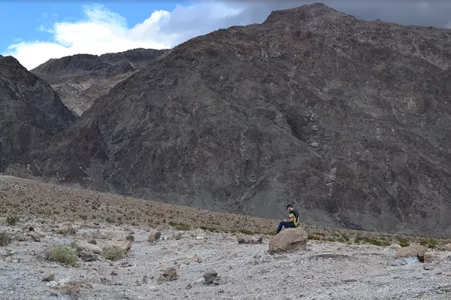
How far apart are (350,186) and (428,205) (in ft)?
41.4

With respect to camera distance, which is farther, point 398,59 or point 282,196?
point 398,59

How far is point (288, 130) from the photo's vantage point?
107 meters

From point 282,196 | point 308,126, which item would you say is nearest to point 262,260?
point 282,196

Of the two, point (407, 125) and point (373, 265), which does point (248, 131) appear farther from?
point (373, 265)

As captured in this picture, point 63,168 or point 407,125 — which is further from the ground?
point 407,125

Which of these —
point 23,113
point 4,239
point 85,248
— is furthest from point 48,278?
point 23,113

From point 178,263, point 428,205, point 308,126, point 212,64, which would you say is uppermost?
point 212,64

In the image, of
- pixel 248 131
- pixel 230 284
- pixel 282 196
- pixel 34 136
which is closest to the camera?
pixel 230 284

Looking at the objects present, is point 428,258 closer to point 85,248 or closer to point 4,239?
point 85,248

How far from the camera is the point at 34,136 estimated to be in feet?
397

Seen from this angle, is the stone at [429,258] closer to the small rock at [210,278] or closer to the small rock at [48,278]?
the small rock at [210,278]

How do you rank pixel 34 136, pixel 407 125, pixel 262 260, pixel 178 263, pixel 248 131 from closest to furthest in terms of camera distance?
pixel 262 260 < pixel 178 263 < pixel 248 131 < pixel 407 125 < pixel 34 136

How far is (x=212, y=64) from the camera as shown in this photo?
118 meters

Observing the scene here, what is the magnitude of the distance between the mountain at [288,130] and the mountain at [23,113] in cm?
469
